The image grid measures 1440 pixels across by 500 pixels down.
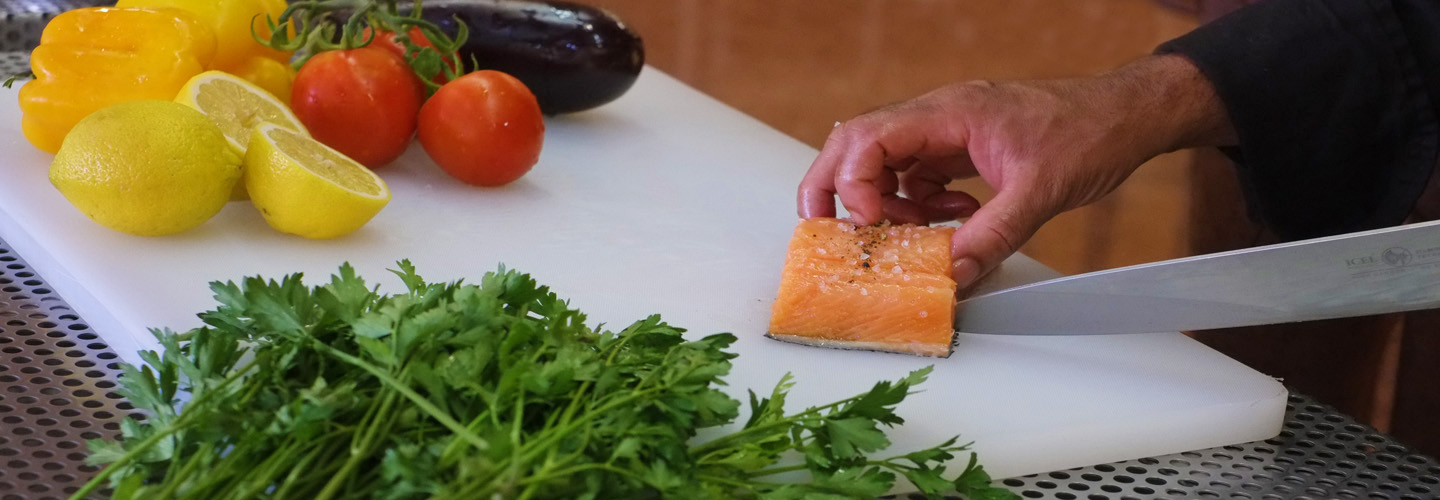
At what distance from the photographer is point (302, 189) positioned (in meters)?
1.24

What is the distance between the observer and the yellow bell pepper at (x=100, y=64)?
4.49 feet

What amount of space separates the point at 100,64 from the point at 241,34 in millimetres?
168

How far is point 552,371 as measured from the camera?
76cm

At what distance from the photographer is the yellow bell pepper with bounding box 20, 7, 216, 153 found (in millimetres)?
1368

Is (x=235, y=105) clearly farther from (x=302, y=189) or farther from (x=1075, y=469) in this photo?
(x=1075, y=469)

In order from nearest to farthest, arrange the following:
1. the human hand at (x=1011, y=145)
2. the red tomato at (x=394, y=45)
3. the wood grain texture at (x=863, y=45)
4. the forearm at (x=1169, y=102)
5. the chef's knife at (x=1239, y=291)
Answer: the chef's knife at (x=1239, y=291) < the human hand at (x=1011, y=145) < the forearm at (x=1169, y=102) < the red tomato at (x=394, y=45) < the wood grain texture at (x=863, y=45)

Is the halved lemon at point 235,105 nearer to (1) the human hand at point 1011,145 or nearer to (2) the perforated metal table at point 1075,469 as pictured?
(2) the perforated metal table at point 1075,469

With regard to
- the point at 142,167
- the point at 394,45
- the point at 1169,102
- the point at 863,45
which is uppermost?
the point at 1169,102

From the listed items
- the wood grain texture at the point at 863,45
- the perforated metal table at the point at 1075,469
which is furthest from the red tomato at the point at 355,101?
the wood grain texture at the point at 863,45

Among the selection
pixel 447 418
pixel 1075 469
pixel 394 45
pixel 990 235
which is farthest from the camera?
pixel 394 45

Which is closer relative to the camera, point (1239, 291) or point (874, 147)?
point (1239, 291)

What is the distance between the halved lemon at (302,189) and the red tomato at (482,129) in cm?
18

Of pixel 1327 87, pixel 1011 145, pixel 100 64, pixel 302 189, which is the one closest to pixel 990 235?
pixel 1011 145

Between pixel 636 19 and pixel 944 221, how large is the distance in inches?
150
